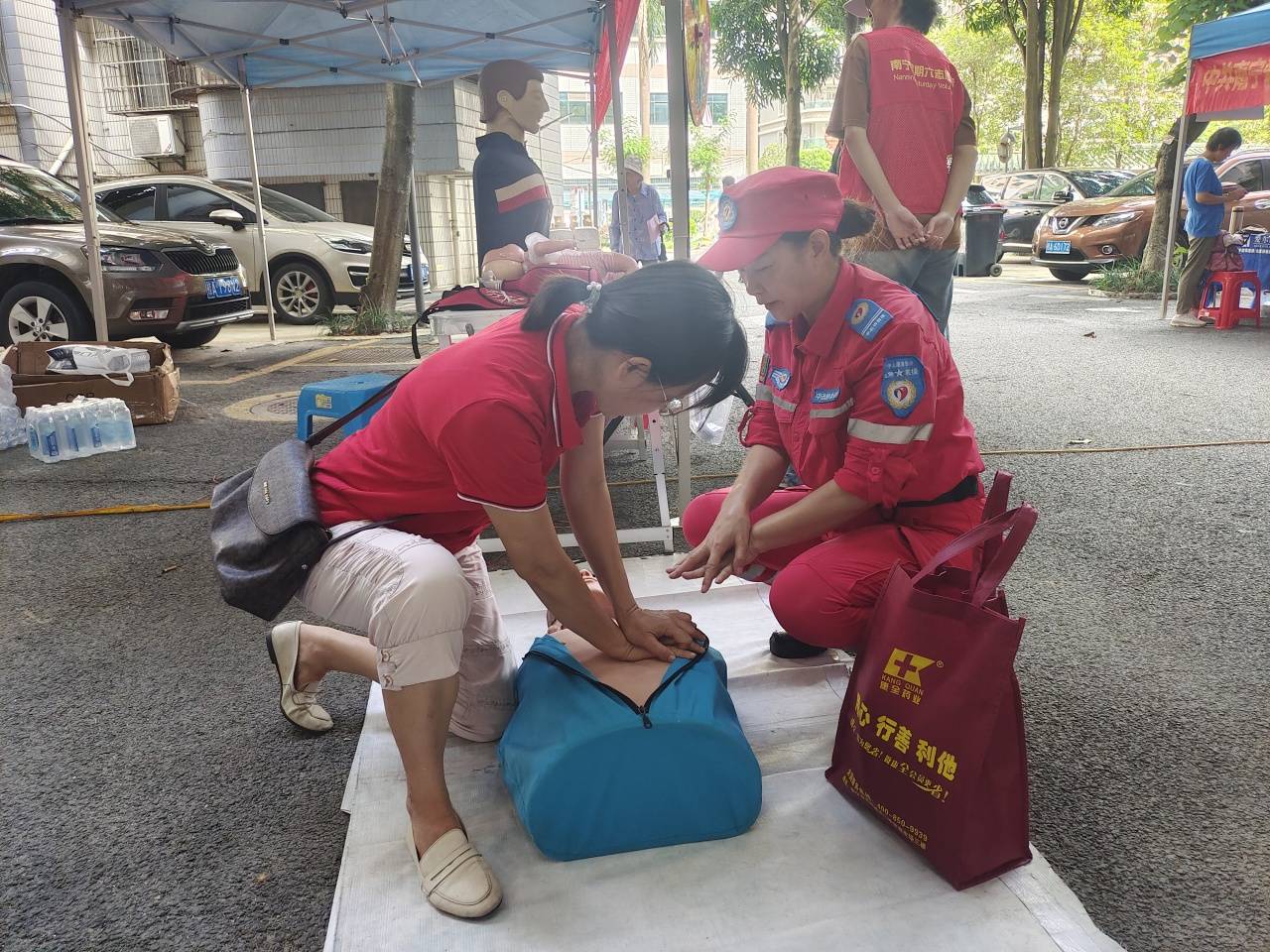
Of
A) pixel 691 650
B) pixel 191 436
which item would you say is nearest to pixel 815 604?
pixel 691 650

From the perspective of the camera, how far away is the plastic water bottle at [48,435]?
14.3 feet

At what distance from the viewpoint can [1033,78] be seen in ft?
51.4

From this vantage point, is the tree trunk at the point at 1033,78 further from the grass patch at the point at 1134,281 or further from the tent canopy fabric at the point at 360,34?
the tent canopy fabric at the point at 360,34

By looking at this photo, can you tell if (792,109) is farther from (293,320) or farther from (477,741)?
(477,741)

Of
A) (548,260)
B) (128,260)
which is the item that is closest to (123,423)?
(128,260)

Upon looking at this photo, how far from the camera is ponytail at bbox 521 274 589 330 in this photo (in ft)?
5.27

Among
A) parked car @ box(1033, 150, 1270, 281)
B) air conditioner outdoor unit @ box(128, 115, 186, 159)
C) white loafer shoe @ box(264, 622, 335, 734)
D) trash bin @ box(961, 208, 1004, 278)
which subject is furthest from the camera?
air conditioner outdoor unit @ box(128, 115, 186, 159)

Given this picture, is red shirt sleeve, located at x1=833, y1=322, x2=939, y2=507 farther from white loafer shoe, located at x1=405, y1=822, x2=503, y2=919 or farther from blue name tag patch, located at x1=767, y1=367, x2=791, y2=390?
white loafer shoe, located at x1=405, y1=822, x2=503, y2=919

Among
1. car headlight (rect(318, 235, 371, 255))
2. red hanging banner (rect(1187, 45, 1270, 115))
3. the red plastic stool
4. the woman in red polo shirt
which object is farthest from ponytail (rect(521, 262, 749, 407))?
car headlight (rect(318, 235, 371, 255))

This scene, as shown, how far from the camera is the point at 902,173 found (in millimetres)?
2900

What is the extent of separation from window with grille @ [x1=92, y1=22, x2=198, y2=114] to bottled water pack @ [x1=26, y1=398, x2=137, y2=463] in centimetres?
1271

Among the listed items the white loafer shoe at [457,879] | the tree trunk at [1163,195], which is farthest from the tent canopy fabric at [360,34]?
the tree trunk at [1163,195]

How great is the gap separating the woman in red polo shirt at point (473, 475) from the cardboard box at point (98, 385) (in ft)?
12.3

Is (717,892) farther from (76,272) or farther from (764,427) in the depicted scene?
(76,272)
